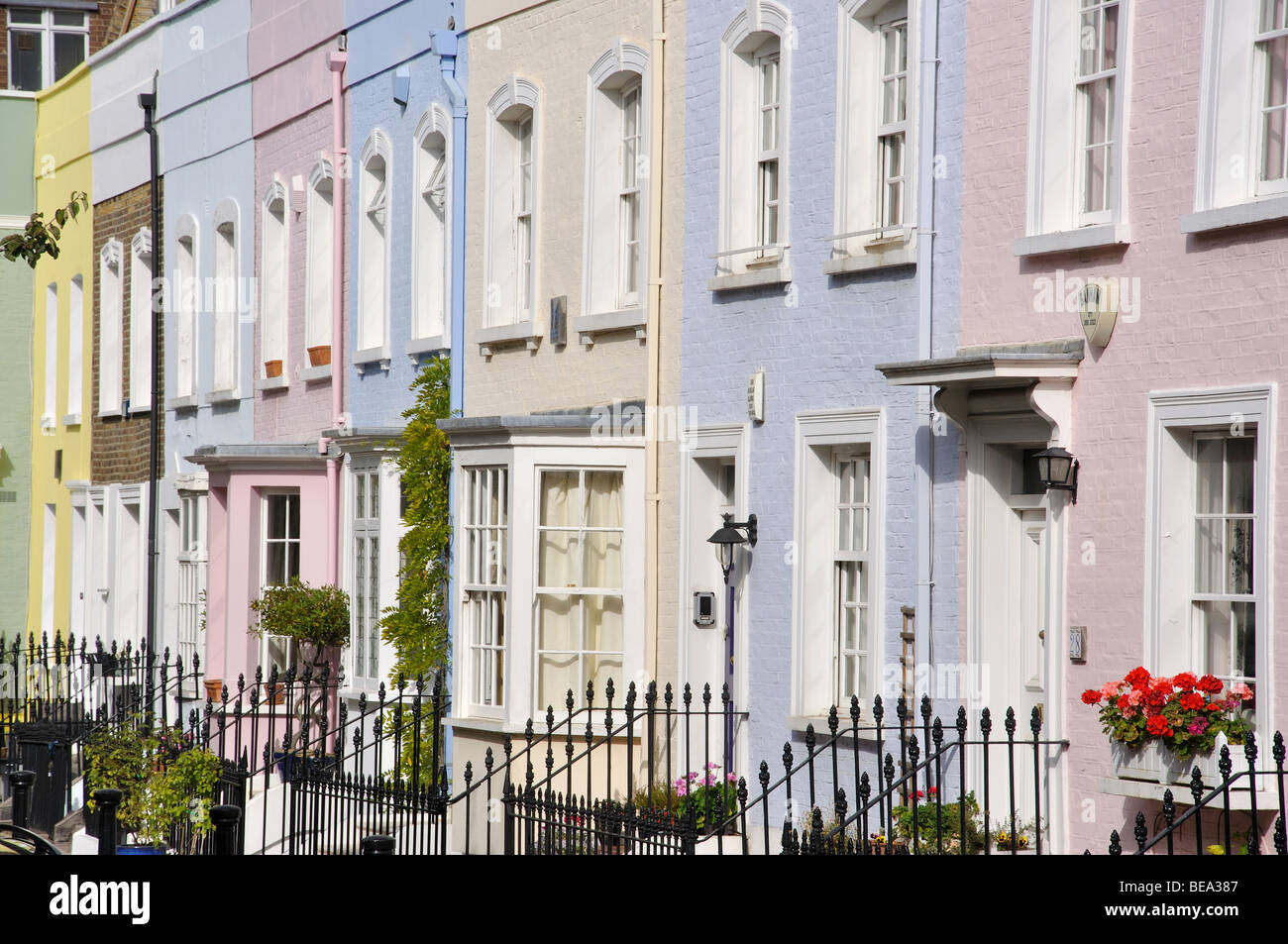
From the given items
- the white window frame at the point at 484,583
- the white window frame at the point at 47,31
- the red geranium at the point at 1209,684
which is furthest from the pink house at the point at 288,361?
the red geranium at the point at 1209,684

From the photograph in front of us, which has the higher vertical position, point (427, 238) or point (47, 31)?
point (47, 31)

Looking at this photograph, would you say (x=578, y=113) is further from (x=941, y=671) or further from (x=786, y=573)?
(x=941, y=671)

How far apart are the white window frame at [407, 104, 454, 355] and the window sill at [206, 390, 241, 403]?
15.4 ft

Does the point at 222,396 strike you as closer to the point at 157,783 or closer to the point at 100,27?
the point at 157,783

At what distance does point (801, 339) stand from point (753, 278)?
2.18 ft

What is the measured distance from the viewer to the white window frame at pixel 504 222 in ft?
56.8

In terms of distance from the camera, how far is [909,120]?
498 inches

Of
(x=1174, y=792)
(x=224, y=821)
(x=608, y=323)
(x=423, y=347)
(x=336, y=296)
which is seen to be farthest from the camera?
(x=336, y=296)

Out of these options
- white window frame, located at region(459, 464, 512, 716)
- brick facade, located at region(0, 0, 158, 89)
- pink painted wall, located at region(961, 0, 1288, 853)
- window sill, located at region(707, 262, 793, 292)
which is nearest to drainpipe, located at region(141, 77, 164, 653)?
brick facade, located at region(0, 0, 158, 89)

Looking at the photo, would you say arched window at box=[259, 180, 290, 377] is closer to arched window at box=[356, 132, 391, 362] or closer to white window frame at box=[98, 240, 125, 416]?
arched window at box=[356, 132, 391, 362]

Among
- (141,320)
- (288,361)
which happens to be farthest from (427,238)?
(141,320)

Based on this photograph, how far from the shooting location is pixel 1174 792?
1025 centimetres

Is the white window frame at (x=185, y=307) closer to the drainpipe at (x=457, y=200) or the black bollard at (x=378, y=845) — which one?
the drainpipe at (x=457, y=200)

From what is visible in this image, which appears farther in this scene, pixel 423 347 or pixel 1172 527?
pixel 423 347
